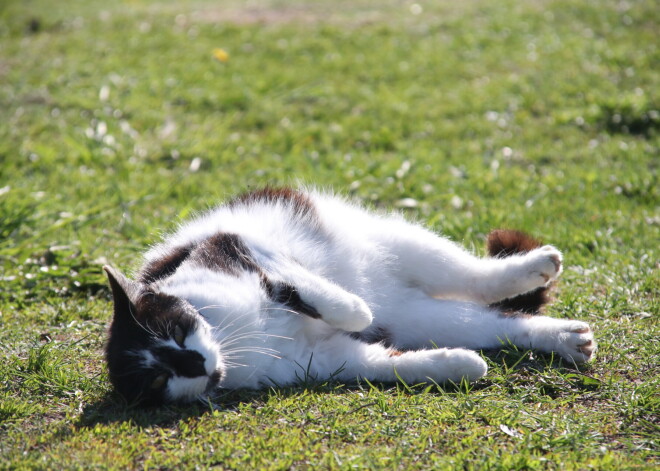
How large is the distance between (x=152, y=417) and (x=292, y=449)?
0.66 meters

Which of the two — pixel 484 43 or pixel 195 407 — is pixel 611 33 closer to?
pixel 484 43

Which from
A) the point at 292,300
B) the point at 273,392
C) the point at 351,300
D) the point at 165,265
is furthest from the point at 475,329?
the point at 165,265

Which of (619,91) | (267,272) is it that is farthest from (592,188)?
(267,272)

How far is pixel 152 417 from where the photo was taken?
292 centimetres

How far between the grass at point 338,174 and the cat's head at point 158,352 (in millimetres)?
97

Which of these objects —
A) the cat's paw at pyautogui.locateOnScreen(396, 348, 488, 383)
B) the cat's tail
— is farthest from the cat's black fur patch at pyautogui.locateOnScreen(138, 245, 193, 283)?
the cat's tail

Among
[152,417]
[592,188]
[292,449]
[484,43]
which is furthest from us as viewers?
[484,43]

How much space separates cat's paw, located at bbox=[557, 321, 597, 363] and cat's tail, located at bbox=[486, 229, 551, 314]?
0.53 meters

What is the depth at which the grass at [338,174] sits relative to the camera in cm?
276

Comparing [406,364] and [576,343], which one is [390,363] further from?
[576,343]

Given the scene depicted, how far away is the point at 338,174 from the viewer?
6.27 metres

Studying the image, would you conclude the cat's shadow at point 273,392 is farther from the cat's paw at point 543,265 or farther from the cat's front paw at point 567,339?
the cat's paw at point 543,265

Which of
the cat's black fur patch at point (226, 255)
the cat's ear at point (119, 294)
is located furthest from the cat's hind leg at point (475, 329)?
the cat's ear at point (119, 294)

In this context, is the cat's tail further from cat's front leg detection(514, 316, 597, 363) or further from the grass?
cat's front leg detection(514, 316, 597, 363)
